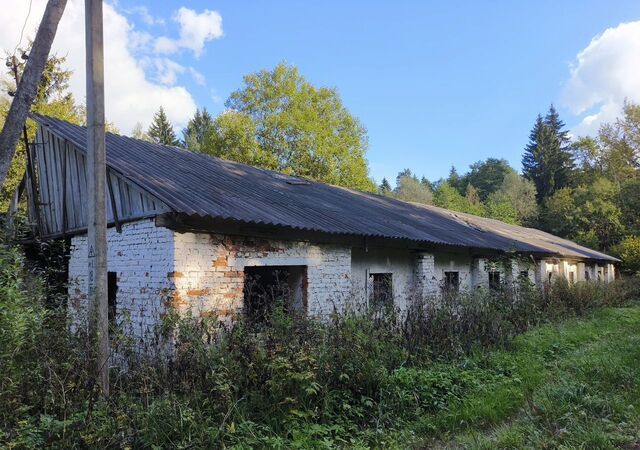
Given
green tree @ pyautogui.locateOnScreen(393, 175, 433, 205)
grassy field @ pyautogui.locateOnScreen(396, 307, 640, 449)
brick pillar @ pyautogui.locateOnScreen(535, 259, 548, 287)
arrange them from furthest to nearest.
→ green tree @ pyautogui.locateOnScreen(393, 175, 433, 205) < brick pillar @ pyautogui.locateOnScreen(535, 259, 548, 287) < grassy field @ pyautogui.locateOnScreen(396, 307, 640, 449)

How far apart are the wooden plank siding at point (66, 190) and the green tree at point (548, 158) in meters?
51.9

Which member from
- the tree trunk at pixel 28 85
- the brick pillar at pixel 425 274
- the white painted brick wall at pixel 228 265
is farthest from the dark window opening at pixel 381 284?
the tree trunk at pixel 28 85

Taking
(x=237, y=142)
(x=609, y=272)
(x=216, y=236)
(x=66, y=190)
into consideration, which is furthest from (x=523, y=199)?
(x=216, y=236)

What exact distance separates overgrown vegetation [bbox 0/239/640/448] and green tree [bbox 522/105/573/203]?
51326mm

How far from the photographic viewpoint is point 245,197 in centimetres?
897

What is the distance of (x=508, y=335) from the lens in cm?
856

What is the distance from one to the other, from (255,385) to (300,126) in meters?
30.5

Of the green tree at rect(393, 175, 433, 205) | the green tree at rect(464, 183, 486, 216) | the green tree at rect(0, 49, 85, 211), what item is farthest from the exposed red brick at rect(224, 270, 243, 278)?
the green tree at rect(393, 175, 433, 205)

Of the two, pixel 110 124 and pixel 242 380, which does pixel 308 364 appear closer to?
pixel 242 380

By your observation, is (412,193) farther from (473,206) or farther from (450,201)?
(473,206)

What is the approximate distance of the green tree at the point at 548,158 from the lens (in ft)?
173

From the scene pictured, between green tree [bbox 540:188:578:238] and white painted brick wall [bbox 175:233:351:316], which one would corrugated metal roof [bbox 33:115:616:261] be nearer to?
white painted brick wall [bbox 175:233:351:316]

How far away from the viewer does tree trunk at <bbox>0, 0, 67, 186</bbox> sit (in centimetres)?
545

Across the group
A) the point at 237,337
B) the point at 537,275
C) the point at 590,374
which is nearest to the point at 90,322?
the point at 237,337
